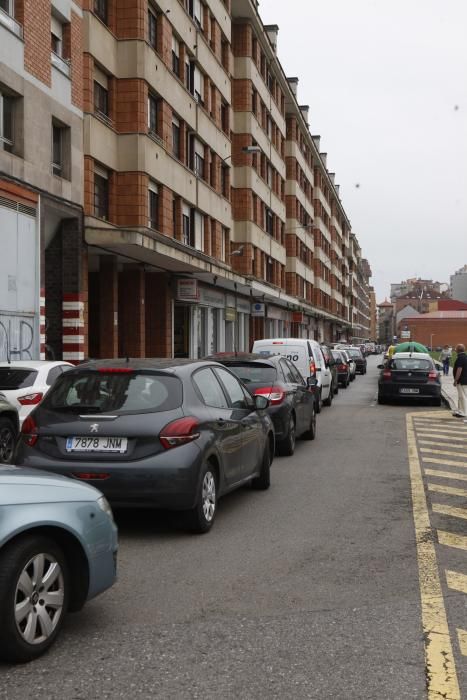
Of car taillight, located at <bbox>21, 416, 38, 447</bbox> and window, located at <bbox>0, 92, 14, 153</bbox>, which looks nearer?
car taillight, located at <bbox>21, 416, 38, 447</bbox>

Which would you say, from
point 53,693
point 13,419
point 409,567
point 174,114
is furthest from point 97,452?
point 174,114

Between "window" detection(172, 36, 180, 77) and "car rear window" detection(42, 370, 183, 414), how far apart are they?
76.2ft

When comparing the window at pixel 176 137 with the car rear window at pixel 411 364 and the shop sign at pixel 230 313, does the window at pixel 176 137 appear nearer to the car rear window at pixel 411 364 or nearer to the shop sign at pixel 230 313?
the shop sign at pixel 230 313

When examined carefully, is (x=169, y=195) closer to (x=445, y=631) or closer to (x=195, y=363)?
(x=195, y=363)

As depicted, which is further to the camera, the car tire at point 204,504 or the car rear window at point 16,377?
the car rear window at point 16,377

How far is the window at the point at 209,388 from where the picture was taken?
703 centimetres

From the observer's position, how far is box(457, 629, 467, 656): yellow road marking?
392cm

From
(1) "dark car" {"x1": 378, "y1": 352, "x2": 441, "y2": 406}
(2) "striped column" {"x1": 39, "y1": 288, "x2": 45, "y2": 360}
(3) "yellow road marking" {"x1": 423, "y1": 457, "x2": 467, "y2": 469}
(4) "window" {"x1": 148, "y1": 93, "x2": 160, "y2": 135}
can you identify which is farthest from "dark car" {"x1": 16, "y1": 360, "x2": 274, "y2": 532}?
(4) "window" {"x1": 148, "y1": 93, "x2": 160, "y2": 135}

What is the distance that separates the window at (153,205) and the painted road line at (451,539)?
19.4 meters

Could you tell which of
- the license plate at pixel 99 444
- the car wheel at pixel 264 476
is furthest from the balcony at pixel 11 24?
the license plate at pixel 99 444

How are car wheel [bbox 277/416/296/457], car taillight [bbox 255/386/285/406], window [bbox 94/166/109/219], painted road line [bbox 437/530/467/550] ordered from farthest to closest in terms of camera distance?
1. window [bbox 94/166/109/219]
2. car wheel [bbox 277/416/296/457]
3. car taillight [bbox 255/386/285/406]
4. painted road line [bbox 437/530/467/550]

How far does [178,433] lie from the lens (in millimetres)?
6312

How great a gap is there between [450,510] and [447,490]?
3.84 feet

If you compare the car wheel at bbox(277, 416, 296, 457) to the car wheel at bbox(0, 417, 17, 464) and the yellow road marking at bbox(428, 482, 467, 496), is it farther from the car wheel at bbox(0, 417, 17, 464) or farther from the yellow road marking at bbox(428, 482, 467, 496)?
the car wheel at bbox(0, 417, 17, 464)
